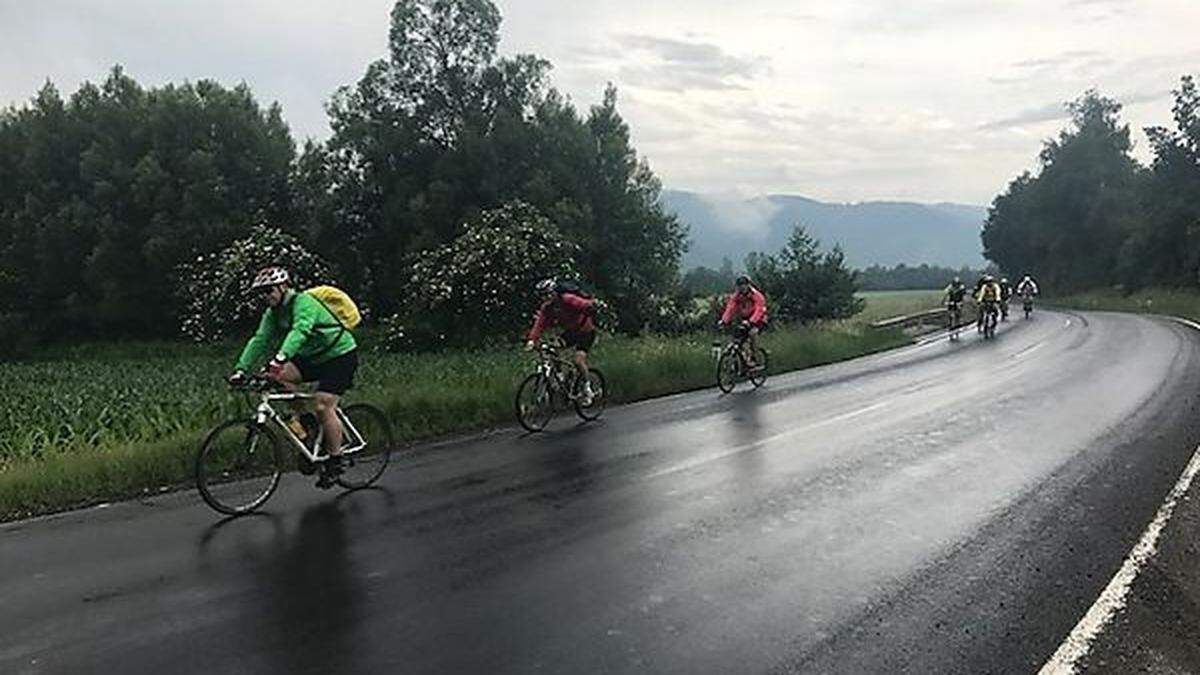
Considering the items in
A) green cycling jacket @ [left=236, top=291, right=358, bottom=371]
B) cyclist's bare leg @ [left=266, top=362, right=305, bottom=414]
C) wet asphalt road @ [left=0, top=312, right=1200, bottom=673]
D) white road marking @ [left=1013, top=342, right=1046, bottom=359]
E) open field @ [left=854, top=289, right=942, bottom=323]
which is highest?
green cycling jacket @ [left=236, top=291, right=358, bottom=371]

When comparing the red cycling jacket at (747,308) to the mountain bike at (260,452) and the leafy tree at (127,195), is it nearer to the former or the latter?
the mountain bike at (260,452)

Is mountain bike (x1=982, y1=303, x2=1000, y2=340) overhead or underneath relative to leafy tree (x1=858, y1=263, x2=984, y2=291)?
overhead

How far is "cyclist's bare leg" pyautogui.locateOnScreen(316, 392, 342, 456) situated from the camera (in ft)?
28.7

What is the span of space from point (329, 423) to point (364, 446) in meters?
0.56

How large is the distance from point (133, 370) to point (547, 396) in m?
21.2

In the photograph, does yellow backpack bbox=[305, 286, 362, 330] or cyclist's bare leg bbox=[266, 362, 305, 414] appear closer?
cyclist's bare leg bbox=[266, 362, 305, 414]

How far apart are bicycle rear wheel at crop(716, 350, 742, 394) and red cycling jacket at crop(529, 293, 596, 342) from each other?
4.27 m

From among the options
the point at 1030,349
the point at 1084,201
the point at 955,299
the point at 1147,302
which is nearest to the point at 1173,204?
the point at 1147,302

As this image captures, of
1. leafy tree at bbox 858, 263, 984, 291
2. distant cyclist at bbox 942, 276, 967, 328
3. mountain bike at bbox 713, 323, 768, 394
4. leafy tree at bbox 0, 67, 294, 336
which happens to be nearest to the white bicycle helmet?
mountain bike at bbox 713, 323, 768, 394

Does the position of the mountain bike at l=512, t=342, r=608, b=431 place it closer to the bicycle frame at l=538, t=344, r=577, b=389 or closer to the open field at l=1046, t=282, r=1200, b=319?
the bicycle frame at l=538, t=344, r=577, b=389

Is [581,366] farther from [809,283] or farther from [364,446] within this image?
[809,283]

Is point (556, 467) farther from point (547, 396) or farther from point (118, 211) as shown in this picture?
point (118, 211)

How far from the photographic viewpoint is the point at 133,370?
96.4 feet

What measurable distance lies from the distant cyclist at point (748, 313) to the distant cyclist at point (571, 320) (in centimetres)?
469
